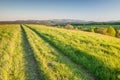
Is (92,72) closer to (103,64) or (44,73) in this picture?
(103,64)

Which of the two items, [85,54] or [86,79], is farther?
[85,54]

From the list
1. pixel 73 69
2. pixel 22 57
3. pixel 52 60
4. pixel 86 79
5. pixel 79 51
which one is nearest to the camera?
pixel 86 79

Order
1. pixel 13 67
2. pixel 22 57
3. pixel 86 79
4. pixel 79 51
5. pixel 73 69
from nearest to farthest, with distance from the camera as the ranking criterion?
pixel 86 79 < pixel 73 69 < pixel 13 67 < pixel 22 57 < pixel 79 51

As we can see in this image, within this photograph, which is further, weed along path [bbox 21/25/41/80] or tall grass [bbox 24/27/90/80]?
weed along path [bbox 21/25/41/80]

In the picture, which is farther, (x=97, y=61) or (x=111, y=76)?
(x=97, y=61)

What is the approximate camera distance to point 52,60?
663 inches

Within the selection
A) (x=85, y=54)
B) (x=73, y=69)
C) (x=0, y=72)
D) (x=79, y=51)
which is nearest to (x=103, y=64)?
(x=73, y=69)

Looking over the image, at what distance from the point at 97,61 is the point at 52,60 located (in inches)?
135

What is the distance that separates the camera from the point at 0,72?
14.0 meters

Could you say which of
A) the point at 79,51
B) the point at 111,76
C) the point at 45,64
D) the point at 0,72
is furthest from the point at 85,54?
the point at 0,72

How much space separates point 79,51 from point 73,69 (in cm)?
582

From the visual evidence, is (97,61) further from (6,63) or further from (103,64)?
(6,63)

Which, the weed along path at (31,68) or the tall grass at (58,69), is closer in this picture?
the tall grass at (58,69)

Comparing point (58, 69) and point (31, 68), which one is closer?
point (58, 69)
